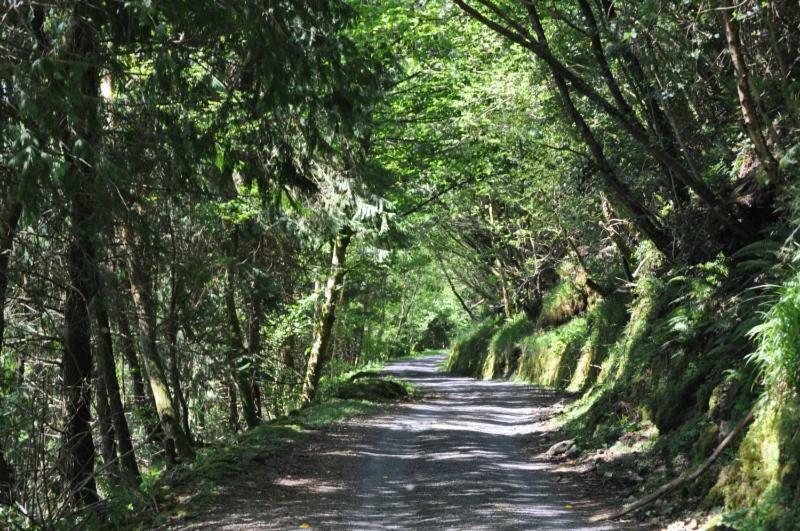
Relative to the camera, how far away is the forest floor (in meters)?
7.69

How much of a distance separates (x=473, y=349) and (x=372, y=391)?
662 inches

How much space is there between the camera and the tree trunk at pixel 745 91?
7.45m

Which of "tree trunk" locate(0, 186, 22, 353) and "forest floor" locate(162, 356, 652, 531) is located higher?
"tree trunk" locate(0, 186, 22, 353)

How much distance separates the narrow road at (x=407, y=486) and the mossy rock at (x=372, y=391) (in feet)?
15.3

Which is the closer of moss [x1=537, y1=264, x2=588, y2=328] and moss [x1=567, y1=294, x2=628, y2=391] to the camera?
moss [x1=567, y1=294, x2=628, y2=391]

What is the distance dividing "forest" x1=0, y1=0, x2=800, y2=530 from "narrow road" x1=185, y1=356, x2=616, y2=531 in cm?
114

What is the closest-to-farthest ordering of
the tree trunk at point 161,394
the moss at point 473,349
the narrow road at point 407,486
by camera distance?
1. the narrow road at point 407,486
2. the tree trunk at point 161,394
3. the moss at point 473,349

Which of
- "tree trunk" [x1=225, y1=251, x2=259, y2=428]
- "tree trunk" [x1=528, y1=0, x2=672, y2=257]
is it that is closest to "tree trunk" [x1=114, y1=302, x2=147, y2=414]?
"tree trunk" [x1=225, y1=251, x2=259, y2=428]

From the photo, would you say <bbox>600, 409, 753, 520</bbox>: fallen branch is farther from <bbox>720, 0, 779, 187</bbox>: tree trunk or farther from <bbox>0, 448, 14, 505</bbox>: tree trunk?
<bbox>0, 448, 14, 505</bbox>: tree trunk

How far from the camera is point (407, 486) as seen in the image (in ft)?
31.2

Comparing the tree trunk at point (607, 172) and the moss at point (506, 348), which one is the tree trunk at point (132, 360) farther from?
the moss at point (506, 348)

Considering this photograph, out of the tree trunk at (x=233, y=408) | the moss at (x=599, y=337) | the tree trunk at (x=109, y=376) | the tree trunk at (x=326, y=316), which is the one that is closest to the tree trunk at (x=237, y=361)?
the tree trunk at (x=233, y=408)

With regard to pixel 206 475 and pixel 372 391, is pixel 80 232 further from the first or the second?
pixel 372 391

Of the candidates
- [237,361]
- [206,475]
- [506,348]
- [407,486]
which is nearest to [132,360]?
[237,361]
